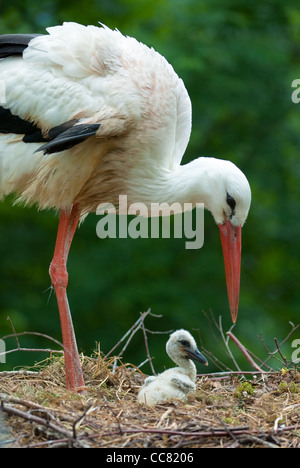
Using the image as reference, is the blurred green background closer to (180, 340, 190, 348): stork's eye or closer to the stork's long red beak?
the stork's long red beak

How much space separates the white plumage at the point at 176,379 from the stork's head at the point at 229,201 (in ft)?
1.26

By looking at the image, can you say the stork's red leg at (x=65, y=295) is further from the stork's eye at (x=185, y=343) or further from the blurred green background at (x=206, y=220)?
the blurred green background at (x=206, y=220)

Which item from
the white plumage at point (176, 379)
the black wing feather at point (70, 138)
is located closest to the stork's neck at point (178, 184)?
the black wing feather at point (70, 138)

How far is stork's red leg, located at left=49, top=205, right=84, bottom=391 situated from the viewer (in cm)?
588

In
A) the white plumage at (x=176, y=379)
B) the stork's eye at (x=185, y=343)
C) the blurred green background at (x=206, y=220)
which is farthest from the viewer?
the blurred green background at (x=206, y=220)

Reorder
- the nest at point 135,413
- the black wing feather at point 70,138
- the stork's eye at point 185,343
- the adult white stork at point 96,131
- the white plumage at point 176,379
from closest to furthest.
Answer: the nest at point 135,413, the white plumage at point 176,379, the black wing feather at point 70,138, the adult white stork at point 96,131, the stork's eye at point 185,343

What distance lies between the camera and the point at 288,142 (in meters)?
12.1

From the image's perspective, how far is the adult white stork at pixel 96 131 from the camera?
5688 mm

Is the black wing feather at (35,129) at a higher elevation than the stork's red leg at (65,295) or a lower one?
higher

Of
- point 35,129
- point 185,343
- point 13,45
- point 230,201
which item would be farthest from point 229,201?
point 13,45

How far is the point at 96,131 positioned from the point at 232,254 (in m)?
1.35

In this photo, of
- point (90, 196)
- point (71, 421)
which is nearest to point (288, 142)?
point (90, 196)

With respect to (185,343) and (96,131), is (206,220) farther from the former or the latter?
(96,131)

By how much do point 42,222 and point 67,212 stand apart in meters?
5.77
